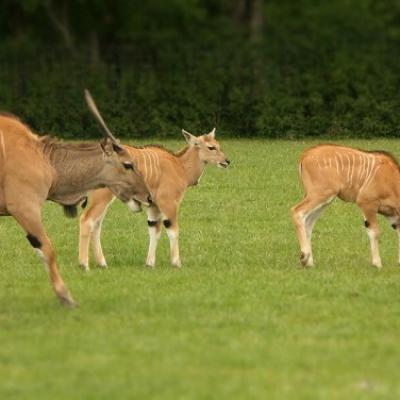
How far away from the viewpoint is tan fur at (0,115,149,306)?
866 centimetres

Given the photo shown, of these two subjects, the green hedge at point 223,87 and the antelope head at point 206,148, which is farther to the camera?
the green hedge at point 223,87

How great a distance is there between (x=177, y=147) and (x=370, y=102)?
12.5ft

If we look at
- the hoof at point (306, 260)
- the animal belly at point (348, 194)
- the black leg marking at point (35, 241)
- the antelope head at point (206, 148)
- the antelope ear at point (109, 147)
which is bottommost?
the hoof at point (306, 260)

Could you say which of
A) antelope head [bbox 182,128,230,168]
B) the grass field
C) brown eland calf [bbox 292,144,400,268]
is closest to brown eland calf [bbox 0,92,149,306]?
the grass field

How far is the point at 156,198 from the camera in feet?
36.5

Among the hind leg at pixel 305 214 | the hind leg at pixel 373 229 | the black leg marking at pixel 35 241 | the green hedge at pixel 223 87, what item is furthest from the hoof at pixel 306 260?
the green hedge at pixel 223 87

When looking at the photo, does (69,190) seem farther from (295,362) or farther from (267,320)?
(295,362)

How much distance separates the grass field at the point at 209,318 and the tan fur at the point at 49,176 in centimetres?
54

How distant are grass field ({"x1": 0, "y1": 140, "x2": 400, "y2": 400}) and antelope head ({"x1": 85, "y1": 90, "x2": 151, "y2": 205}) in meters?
0.65

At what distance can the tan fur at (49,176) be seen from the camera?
8.66 m

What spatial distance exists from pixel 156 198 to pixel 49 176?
2.23 metres

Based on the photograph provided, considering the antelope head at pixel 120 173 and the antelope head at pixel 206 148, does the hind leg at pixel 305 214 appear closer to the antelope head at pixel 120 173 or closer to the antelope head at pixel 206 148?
the antelope head at pixel 206 148

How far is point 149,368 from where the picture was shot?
6.88 m

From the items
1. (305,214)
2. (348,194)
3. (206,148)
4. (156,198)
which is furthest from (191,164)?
(348,194)
